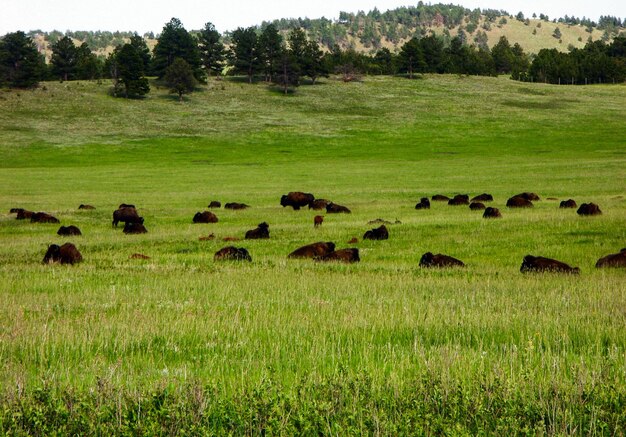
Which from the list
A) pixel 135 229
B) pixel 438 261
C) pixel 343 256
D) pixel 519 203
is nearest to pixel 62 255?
pixel 343 256

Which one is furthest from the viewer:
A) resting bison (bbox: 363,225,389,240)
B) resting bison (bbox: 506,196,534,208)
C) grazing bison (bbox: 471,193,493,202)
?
grazing bison (bbox: 471,193,493,202)

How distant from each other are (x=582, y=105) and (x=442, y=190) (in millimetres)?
89094

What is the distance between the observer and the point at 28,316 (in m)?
9.54

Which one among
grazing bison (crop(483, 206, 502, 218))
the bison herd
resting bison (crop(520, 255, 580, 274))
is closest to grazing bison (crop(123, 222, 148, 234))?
the bison herd

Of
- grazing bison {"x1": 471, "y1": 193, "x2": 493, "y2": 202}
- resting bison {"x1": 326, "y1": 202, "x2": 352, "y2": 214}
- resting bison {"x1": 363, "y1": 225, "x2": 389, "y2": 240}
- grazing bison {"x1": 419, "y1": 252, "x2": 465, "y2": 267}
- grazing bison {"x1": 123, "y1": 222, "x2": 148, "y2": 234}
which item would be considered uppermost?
grazing bison {"x1": 419, "y1": 252, "x2": 465, "y2": 267}

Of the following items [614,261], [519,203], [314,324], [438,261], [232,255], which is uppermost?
[314,324]

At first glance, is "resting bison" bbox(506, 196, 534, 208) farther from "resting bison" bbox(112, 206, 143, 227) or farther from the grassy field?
"resting bison" bbox(112, 206, 143, 227)

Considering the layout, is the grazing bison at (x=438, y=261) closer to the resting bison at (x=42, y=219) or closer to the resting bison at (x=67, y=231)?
the resting bison at (x=67, y=231)

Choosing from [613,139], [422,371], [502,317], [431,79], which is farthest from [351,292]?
[431,79]

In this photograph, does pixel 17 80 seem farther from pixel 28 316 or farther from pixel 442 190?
pixel 28 316

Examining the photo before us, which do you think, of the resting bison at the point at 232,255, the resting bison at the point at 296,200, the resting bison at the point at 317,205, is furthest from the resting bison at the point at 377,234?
the resting bison at the point at 296,200

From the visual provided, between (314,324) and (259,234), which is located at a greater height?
(314,324)

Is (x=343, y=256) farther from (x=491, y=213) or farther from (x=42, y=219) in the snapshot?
(x=42, y=219)

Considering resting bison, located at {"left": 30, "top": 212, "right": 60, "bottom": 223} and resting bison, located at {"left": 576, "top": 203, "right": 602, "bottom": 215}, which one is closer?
resting bison, located at {"left": 576, "top": 203, "right": 602, "bottom": 215}
